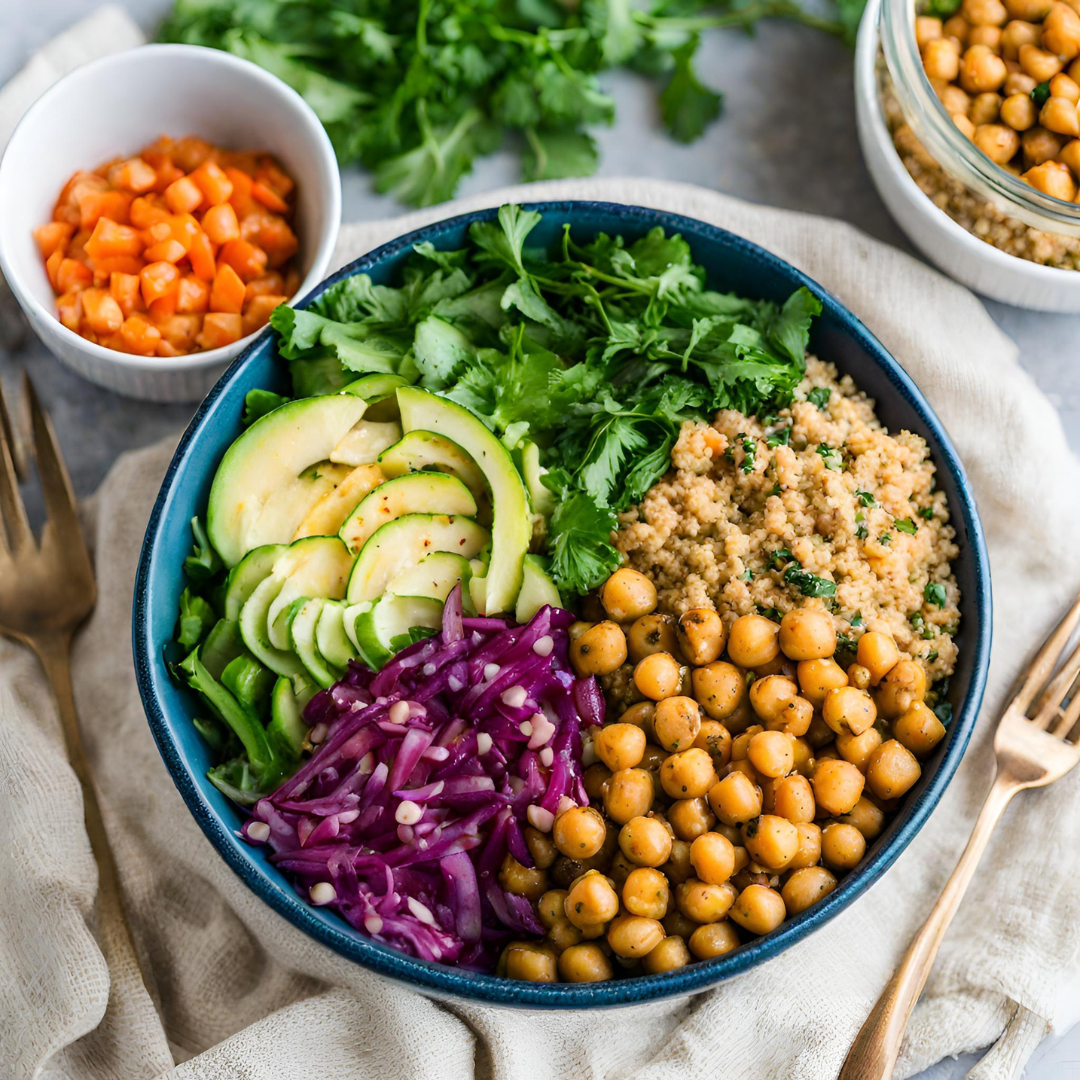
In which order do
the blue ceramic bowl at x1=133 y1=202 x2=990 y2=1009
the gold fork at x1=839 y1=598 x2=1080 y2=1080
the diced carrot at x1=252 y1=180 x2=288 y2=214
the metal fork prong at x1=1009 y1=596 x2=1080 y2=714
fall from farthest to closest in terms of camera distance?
1. the diced carrot at x1=252 y1=180 x2=288 y2=214
2. the metal fork prong at x1=1009 y1=596 x2=1080 y2=714
3. the gold fork at x1=839 y1=598 x2=1080 y2=1080
4. the blue ceramic bowl at x1=133 y1=202 x2=990 y2=1009

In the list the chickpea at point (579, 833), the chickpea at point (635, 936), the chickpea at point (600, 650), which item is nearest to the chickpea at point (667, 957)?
the chickpea at point (635, 936)

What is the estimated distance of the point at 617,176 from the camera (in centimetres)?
344

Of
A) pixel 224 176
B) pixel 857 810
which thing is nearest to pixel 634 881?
pixel 857 810

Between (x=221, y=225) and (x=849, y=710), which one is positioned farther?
(x=221, y=225)

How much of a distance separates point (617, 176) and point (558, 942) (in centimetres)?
223

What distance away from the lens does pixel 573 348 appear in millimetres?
2818

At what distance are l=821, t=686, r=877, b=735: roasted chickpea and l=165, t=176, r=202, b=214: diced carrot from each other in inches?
80.8

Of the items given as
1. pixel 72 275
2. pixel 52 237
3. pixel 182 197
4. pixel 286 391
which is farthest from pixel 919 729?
pixel 52 237

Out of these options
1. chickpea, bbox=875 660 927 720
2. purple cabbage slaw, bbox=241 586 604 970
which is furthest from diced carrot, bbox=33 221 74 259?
chickpea, bbox=875 660 927 720

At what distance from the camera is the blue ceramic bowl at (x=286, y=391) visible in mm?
2260

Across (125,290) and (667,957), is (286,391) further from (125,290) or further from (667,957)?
(667,957)

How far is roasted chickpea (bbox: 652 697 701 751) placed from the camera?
2420mm

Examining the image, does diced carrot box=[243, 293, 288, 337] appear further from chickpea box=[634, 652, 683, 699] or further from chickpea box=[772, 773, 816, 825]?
chickpea box=[772, 773, 816, 825]

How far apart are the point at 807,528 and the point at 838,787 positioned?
0.59 m
